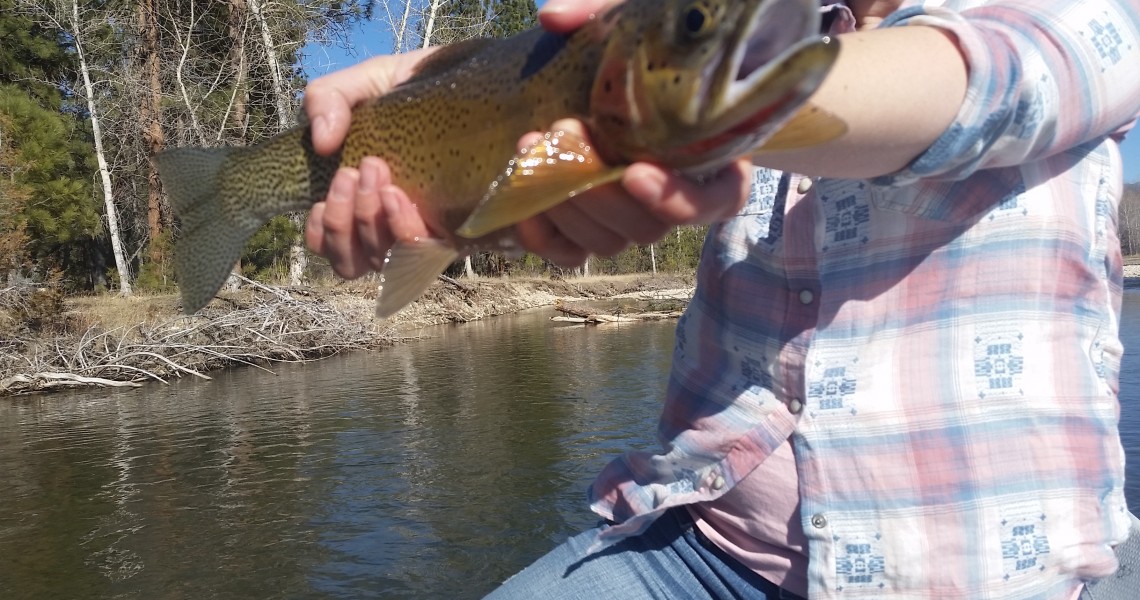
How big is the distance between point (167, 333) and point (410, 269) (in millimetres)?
17323

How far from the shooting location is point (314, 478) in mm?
9016

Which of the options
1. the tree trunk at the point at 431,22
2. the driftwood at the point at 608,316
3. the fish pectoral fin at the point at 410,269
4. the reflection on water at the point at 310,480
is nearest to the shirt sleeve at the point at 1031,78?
Result: the fish pectoral fin at the point at 410,269

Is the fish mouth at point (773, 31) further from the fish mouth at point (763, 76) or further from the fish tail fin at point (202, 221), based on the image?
the fish tail fin at point (202, 221)

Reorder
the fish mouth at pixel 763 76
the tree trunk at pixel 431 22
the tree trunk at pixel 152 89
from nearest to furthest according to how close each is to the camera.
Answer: the fish mouth at pixel 763 76 < the tree trunk at pixel 152 89 < the tree trunk at pixel 431 22

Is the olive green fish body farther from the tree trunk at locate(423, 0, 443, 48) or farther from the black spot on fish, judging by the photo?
the tree trunk at locate(423, 0, 443, 48)

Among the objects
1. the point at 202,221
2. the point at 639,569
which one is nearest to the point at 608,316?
the point at 202,221

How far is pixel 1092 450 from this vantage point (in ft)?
6.24

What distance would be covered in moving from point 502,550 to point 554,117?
582 cm

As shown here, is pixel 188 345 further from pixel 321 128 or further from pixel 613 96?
pixel 613 96

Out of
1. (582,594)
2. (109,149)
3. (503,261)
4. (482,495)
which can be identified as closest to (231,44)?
(109,149)

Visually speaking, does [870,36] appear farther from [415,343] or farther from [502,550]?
[415,343]

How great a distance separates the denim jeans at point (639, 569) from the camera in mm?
2355

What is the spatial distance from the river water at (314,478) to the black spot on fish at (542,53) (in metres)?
5.16

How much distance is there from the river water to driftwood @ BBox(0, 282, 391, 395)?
1099 mm
